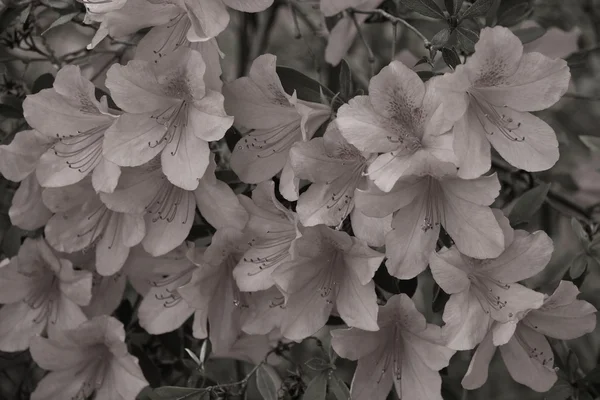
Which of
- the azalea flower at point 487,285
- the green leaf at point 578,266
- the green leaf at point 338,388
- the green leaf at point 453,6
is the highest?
the green leaf at point 453,6

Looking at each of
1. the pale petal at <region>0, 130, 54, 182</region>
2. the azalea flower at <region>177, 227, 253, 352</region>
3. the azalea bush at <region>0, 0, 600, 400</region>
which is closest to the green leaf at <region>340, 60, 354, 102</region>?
the azalea bush at <region>0, 0, 600, 400</region>

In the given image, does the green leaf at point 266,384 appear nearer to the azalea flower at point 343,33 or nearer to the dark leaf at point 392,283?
the dark leaf at point 392,283

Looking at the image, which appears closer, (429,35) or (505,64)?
(505,64)

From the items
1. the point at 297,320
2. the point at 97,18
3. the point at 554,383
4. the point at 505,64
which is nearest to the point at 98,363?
the point at 297,320

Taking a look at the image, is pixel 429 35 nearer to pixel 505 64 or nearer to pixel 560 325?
pixel 505 64

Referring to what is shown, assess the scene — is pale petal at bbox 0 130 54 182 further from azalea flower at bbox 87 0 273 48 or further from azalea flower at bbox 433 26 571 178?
azalea flower at bbox 433 26 571 178

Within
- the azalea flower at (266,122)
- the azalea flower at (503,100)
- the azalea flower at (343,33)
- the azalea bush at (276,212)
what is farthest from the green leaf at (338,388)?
the azalea flower at (343,33)
